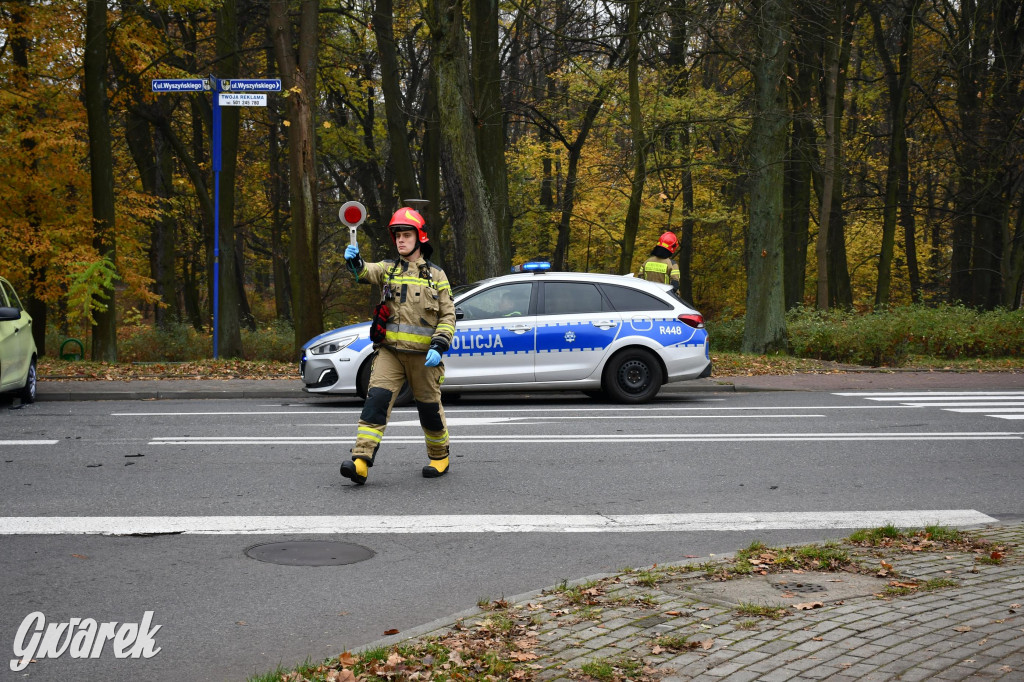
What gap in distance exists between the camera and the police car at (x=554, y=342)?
42.4 feet

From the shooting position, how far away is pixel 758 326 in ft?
68.3

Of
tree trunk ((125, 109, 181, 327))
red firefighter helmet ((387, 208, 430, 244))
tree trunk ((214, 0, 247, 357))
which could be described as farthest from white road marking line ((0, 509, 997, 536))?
tree trunk ((125, 109, 181, 327))

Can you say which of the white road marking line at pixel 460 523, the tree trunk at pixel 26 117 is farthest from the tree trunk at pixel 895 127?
the white road marking line at pixel 460 523

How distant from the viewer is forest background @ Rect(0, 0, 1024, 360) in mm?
19297

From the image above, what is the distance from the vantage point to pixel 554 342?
516 inches

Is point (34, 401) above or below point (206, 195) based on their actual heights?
below

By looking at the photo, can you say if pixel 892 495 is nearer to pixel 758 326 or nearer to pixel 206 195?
pixel 758 326

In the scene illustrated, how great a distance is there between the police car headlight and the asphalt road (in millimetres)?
736

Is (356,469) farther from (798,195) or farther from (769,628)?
(798,195)

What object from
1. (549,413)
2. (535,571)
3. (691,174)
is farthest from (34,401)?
(691,174)

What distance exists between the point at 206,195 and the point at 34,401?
40.8 ft

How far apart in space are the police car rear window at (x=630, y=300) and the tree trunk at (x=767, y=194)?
25.2ft

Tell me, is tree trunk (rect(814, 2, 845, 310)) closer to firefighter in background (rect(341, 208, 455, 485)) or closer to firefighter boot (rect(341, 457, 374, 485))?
firefighter in background (rect(341, 208, 455, 485))

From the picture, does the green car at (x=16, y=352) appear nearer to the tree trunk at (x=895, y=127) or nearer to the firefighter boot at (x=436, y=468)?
the firefighter boot at (x=436, y=468)
